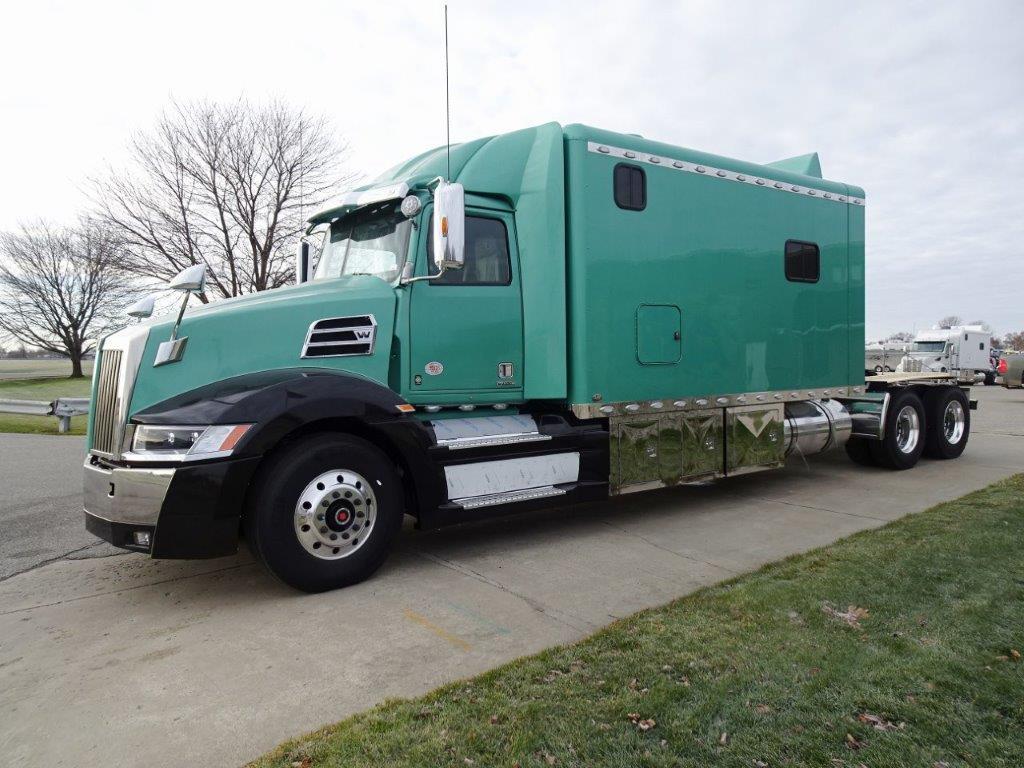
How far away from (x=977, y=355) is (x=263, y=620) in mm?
37929

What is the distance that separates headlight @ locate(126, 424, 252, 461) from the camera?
430 centimetres

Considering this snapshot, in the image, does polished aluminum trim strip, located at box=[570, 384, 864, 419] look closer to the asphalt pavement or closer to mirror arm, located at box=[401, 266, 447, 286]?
mirror arm, located at box=[401, 266, 447, 286]

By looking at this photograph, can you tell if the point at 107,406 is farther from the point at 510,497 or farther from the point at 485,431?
the point at 510,497

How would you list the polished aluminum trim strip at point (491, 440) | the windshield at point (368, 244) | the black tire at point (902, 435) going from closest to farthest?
the polished aluminum trim strip at point (491, 440)
the windshield at point (368, 244)
the black tire at point (902, 435)

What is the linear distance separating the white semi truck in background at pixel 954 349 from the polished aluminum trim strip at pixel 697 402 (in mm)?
27465

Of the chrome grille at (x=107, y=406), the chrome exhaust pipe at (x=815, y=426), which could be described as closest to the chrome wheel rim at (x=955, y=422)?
the chrome exhaust pipe at (x=815, y=426)

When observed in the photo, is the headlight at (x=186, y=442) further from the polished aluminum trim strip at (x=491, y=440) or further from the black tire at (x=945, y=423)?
the black tire at (x=945, y=423)

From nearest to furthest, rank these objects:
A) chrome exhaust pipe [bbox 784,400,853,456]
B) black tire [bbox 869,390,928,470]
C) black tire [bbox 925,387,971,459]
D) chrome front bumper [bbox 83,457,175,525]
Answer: chrome front bumper [bbox 83,457,175,525], chrome exhaust pipe [bbox 784,400,853,456], black tire [bbox 869,390,928,470], black tire [bbox 925,387,971,459]

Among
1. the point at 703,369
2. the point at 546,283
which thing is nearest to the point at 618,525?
the point at 703,369

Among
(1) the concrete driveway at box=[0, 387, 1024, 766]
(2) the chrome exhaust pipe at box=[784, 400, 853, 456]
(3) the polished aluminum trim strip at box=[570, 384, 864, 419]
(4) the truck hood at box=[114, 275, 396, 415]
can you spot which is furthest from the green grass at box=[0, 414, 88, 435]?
(2) the chrome exhaust pipe at box=[784, 400, 853, 456]

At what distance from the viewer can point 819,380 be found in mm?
8227

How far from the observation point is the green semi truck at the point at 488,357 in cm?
450

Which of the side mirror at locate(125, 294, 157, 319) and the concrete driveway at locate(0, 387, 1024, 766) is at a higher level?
the side mirror at locate(125, 294, 157, 319)

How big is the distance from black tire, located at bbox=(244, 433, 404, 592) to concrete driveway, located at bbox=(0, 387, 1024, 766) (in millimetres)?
179
